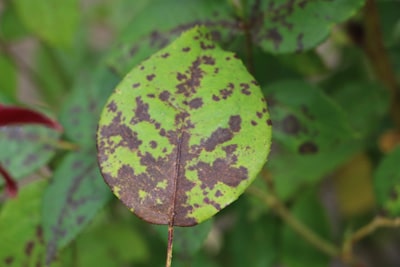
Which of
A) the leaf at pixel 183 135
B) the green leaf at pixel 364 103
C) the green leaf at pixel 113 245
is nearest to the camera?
the leaf at pixel 183 135

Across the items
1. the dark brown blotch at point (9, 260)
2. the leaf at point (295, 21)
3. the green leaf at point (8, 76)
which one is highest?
the leaf at point (295, 21)

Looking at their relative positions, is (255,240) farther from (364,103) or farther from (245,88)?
(245,88)

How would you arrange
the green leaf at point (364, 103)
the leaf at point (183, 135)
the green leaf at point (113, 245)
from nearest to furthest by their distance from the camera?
1. the leaf at point (183, 135)
2. the green leaf at point (364, 103)
3. the green leaf at point (113, 245)

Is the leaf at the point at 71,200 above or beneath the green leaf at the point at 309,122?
beneath

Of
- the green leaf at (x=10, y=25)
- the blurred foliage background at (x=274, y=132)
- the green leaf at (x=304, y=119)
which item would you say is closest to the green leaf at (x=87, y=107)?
the blurred foliage background at (x=274, y=132)

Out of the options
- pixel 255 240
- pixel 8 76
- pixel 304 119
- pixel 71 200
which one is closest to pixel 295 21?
pixel 304 119

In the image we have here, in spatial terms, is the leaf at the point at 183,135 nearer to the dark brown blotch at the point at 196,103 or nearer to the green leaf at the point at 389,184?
the dark brown blotch at the point at 196,103

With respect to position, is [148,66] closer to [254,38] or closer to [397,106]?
[254,38]

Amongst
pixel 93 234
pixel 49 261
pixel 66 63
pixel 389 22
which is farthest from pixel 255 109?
pixel 66 63
